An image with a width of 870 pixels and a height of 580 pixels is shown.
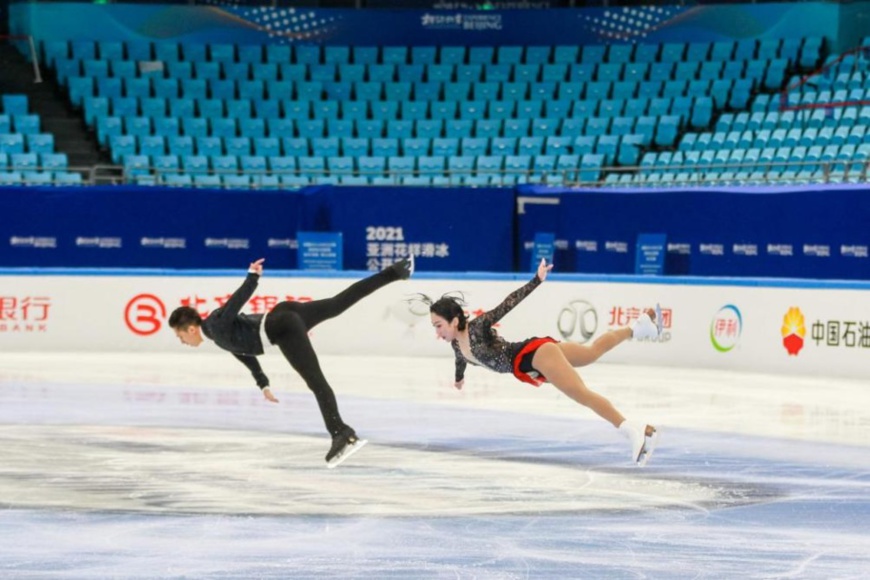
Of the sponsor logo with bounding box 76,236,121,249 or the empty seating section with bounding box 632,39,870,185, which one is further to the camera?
the empty seating section with bounding box 632,39,870,185

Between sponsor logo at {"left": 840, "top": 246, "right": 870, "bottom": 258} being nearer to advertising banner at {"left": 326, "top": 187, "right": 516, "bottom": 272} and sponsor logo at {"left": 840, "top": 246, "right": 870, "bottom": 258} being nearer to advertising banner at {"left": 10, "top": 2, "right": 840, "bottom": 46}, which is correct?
advertising banner at {"left": 326, "top": 187, "right": 516, "bottom": 272}

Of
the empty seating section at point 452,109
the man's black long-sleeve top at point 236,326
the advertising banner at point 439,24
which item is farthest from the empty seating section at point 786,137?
the man's black long-sleeve top at point 236,326

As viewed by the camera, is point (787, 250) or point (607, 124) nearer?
point (787, 250)

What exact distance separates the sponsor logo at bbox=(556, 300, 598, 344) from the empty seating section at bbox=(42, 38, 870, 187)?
6.01m

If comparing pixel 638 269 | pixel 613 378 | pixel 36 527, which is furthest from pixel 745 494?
pixel 638 269

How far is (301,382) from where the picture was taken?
57.9ft

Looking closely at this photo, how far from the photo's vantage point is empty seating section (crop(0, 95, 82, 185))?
88.4ft

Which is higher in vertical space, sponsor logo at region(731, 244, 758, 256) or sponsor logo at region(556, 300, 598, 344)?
sponsor logo at region(731, 244, 758, 256)

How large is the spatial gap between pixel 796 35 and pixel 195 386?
2203 cm

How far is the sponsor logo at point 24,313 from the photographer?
2109 cm

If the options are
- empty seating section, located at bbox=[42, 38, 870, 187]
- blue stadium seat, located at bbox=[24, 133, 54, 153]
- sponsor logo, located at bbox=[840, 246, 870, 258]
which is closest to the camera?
sponsor logo, located at bbox=[840, 246, 870, 258]

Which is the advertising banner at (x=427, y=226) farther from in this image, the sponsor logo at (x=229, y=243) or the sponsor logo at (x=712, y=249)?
the sponsor logo at (x=712, y=249)

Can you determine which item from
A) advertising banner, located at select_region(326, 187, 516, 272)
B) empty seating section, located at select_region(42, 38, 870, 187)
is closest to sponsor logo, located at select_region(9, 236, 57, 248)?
empty seating section, located at select_region(42, 38, 870, 187)

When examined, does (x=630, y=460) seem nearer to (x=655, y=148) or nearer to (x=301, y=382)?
(x=301, y=382)
